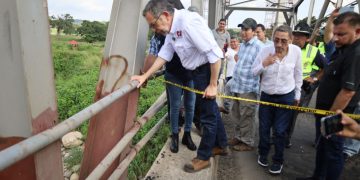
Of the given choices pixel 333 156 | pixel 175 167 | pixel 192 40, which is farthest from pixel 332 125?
pixel 175 167

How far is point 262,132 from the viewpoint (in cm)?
371

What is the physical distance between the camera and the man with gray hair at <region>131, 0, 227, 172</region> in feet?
8.38

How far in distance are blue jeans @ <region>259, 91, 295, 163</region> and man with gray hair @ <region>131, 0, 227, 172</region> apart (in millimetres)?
812

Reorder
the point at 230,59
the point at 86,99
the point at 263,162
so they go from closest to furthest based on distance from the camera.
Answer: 1. the point at 263,162
2. the point at 230,59
3. the point at 86,99

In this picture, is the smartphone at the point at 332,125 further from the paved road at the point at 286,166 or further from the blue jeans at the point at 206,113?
the paved road at the point at 286,166

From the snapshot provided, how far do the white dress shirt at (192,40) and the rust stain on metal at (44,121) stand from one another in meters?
1.48

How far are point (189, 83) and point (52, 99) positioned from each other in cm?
211

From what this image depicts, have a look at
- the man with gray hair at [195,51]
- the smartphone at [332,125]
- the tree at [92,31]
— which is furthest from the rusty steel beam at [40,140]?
the tree at [92,31]

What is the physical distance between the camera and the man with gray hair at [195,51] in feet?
8.38

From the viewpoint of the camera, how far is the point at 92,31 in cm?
4256

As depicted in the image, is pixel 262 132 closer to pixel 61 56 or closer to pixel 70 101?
pixel 70 101

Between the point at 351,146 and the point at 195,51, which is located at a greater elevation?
the point at 195,51

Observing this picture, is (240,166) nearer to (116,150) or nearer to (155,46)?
(155,46)

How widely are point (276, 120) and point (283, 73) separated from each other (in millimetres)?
545
